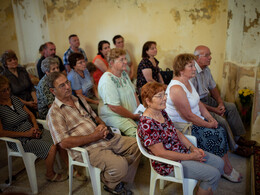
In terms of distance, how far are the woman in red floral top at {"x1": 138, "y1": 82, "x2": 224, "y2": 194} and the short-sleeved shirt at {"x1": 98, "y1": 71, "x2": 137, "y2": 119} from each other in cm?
69

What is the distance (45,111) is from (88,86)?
886mm

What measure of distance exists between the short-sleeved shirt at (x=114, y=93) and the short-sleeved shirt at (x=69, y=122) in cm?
32

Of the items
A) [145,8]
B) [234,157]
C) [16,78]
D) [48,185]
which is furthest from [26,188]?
[145,8]

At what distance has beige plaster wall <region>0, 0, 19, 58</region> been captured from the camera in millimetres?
4613

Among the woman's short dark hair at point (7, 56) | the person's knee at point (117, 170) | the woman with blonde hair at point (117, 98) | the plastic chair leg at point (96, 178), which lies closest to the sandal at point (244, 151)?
the woman with blonde hair at point (117, 98)

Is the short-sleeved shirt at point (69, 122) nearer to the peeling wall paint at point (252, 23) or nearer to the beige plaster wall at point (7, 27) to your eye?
the peeling wall paint at point (252, 23)

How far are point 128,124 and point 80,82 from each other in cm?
120

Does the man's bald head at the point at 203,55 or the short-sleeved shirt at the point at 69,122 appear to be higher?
the man's bald head at the point at 203,55

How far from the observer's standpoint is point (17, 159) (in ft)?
9.84

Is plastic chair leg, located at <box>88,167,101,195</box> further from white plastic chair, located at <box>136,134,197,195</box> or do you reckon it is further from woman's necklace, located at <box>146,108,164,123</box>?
woman's necklace, located at <box>146,108,164,123</box>

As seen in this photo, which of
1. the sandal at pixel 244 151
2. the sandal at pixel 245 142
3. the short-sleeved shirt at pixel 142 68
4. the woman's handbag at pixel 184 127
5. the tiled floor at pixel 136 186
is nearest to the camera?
the woman's handbag at pixel 184 127

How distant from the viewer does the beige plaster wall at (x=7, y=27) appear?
4613mm

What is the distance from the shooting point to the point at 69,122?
2.17 m

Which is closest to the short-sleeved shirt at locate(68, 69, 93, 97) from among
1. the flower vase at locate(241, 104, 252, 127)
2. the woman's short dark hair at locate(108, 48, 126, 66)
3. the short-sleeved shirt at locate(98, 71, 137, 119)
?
the short-sleeved shirt at locate(98, 71, 137, 119)
